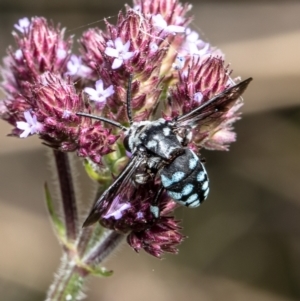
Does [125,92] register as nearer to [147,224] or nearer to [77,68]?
[77,68]

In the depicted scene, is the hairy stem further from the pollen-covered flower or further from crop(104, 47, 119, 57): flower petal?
crop(104, 47, 119, 57): flower petal

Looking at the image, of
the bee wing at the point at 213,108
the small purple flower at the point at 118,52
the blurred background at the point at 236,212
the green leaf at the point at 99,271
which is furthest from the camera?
the blurred background at the point at 236,212

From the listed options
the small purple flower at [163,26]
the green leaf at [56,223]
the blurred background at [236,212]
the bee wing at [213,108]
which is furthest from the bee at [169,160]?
the blurred background at [236,212]

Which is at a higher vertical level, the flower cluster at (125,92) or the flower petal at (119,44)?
the flower petal at (119,44)

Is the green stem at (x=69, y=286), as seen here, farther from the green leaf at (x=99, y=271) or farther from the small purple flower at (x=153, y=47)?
the small purple flower at (x=153, y=47)

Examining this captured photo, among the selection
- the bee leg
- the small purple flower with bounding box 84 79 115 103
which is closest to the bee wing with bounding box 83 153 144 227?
the bee leg

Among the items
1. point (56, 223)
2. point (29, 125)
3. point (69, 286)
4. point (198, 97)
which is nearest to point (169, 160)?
point (198, 97)
